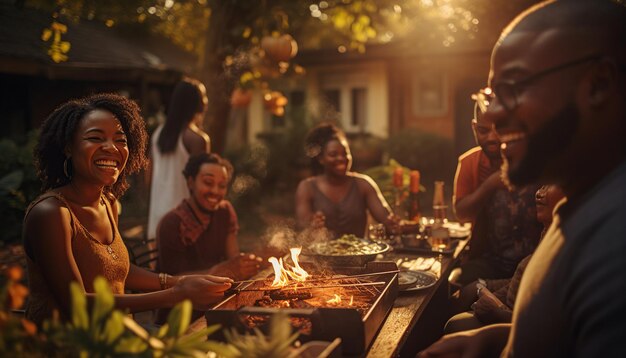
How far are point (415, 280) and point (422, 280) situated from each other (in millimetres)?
122

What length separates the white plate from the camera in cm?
330

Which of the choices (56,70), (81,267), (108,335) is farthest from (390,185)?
(56,70)

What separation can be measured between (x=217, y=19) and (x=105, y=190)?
5.15 m

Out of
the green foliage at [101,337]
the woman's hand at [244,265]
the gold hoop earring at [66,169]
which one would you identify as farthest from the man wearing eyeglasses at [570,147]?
the woman's hand at [244,265]

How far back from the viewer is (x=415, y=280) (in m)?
3.41

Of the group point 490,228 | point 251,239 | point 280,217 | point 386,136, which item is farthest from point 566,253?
point 386,136

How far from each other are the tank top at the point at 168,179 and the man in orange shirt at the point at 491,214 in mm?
2633

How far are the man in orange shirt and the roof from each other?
4.73 meters

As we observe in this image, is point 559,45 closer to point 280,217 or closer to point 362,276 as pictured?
point 362,276

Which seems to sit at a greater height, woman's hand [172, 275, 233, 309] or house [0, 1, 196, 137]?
house [0, 1, 196, 137]

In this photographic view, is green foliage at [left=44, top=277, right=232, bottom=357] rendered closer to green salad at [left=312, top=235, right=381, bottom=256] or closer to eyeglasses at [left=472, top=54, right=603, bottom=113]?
eyeglasses at [left=472, top=54, right=603, bottom=113]

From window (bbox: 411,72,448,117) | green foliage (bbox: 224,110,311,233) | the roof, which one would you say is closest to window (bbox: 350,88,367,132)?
window (bbox: 411,72,448,117)

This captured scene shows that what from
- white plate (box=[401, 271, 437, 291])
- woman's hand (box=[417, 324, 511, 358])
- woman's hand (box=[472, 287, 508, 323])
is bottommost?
woman's hand (box=[472, 287, 508, 323])

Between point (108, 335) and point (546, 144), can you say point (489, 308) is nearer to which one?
point (546, 144)
